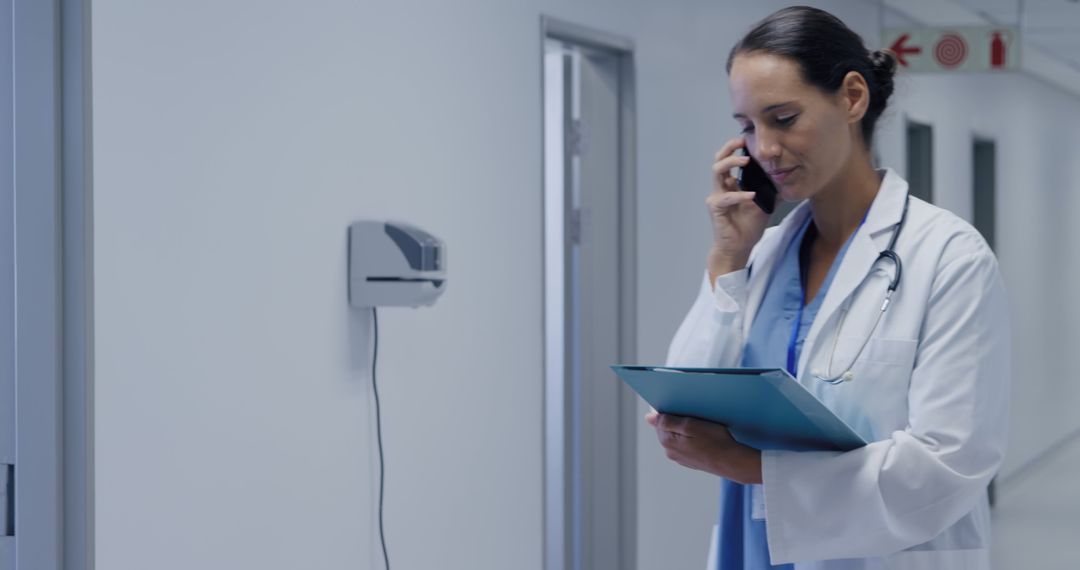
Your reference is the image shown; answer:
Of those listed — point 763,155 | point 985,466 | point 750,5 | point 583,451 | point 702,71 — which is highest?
point 750,5

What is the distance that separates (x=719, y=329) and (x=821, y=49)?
393 millimetres

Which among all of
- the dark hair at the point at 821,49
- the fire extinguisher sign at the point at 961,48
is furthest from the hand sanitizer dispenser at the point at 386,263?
A: the fire extinguisher sign at the point at 961,48

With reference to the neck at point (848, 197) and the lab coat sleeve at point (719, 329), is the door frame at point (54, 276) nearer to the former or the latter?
the lab coat sleeve at point (719, 329)

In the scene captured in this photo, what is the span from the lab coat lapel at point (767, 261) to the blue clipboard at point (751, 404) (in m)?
0.24

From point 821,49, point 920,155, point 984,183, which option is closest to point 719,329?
point 821,49

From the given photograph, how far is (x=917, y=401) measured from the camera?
4.47 ft

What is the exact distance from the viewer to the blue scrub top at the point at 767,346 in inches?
61.3

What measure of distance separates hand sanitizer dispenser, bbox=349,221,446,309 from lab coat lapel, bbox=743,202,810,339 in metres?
0.82

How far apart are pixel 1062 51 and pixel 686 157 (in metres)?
3.73

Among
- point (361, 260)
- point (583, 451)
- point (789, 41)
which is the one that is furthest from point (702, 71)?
point (789, 41)

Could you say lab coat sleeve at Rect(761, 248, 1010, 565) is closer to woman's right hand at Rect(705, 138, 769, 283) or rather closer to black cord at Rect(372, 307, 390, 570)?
woman's right hand at Rect(705, 138, 769, 283)

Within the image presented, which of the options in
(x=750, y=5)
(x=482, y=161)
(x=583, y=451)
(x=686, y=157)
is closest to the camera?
(x=482, y=161)

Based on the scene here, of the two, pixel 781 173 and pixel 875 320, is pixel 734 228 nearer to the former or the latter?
pixel 781 173

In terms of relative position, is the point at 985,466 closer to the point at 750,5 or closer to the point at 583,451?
the point at 583,451
